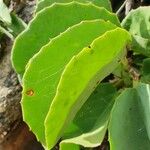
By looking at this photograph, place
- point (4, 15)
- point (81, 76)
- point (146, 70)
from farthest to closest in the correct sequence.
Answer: point (4, 15)
point (146, 70)
point (81, 76)

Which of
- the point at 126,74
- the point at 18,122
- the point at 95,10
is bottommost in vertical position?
the point at 18,122

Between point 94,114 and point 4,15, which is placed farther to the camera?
point 4,15

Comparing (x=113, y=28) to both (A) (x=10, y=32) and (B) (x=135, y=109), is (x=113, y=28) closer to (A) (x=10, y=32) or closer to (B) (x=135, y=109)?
(B) (x=135, y=109)

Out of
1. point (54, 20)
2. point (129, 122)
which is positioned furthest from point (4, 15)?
point (129, 122)

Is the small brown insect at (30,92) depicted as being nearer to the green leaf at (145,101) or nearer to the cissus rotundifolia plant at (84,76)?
the cissus rotundifolia plant at (84,76)

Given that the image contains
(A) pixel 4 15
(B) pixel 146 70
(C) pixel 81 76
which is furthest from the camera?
(A) pixel 4 15

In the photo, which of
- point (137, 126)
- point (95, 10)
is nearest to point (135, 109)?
point (137, 126)

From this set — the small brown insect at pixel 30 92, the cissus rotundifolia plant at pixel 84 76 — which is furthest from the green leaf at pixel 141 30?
the small brown insect at pixel 30 92

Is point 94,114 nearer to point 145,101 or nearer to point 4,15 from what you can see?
point 145,101
